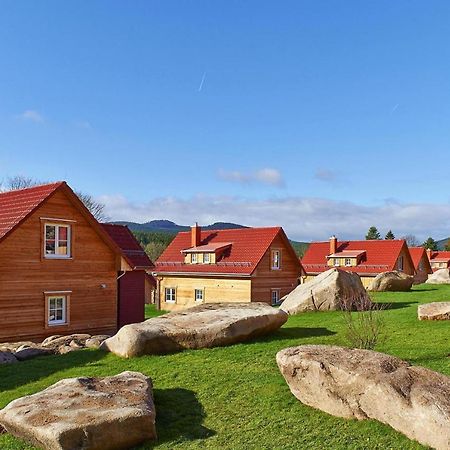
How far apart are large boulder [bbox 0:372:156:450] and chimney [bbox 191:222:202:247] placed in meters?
34.6

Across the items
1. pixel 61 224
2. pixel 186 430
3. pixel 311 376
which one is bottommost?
pixel 186 430

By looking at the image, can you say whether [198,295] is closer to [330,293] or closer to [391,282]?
[391,282]

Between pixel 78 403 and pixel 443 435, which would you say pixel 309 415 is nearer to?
pixel 443 435

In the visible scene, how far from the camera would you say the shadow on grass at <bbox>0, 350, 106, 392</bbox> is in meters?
12.1

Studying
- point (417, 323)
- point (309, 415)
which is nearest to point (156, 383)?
point (309, 415)

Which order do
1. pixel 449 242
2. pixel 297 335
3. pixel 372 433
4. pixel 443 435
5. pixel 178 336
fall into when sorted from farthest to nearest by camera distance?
1. pixel 449 242
2. pixel 297 335
3. pixel 178 336
4. pixel 372 433
5. pixel 443 435

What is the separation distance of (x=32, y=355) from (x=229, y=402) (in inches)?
344

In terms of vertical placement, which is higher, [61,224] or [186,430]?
[61,224]

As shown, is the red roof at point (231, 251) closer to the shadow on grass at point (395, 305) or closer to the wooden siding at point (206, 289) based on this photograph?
the wooden siding at point (206, 289)

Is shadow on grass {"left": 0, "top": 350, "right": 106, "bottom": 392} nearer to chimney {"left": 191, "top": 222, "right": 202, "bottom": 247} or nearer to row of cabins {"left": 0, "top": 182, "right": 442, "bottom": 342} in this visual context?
row of cabins {"left": 0, "top": 182, "right": 442, "bottom": 342}

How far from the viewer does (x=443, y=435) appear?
655cm

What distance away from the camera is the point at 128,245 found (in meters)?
30.3

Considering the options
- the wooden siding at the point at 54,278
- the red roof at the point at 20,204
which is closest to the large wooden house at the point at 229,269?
the wooden siding at the point at 54,278

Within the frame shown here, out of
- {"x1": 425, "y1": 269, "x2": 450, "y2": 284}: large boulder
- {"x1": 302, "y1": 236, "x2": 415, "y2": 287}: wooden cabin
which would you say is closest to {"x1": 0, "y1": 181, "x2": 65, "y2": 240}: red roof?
{"x1": 425, "y1": 269, "x2": 450, "y2": 284}: large boulder
